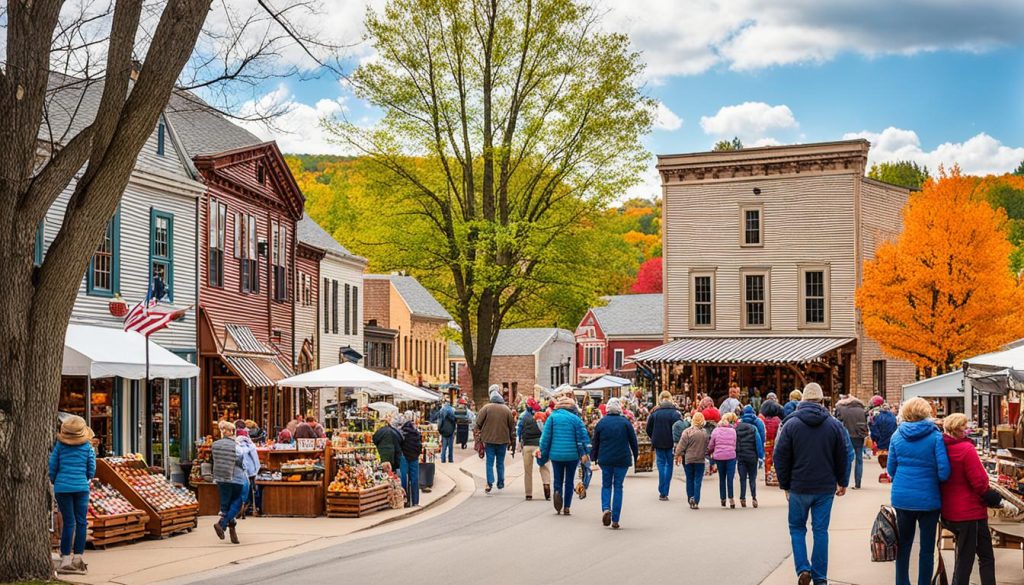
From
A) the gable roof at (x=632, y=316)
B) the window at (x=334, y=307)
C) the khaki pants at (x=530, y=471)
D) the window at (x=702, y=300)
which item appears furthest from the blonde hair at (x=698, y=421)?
the gable roof at (x=632, y=316)

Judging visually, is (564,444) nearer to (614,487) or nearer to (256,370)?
(614,487)

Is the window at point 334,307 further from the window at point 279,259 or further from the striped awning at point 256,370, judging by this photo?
the striped awning at point 256,370

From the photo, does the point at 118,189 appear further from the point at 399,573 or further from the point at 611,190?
the point at 611,190

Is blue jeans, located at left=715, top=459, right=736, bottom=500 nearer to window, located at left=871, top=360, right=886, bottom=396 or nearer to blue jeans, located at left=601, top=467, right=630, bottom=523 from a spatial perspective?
blue jeans, located at left=601, top=467, right=630, bottom=523

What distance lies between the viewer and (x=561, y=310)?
45188 millimetres

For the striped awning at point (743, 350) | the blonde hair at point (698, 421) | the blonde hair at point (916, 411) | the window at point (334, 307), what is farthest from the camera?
the striped awning at point (743, 350)

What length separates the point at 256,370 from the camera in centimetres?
3136

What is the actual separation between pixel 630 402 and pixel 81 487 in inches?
1044

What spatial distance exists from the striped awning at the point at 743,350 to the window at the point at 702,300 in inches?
25.1

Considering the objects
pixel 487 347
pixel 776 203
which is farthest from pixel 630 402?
pixel 776 203

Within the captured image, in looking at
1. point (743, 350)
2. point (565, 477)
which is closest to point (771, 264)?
point (743, 350)

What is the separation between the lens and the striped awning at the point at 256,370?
99.3ft

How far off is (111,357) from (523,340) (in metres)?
70.5

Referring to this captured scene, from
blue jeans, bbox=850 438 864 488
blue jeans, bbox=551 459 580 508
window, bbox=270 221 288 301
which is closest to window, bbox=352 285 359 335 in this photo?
window, bbox=270 221 288 301
